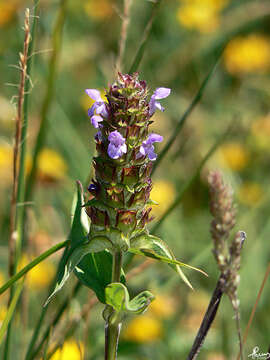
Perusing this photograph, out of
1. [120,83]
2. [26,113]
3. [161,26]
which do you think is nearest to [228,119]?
[161,26]

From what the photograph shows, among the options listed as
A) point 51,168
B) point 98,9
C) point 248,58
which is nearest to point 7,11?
point 98,9

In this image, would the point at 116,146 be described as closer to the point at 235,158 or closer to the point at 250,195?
the point at 250,195

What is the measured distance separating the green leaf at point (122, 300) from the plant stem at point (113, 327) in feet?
0.12

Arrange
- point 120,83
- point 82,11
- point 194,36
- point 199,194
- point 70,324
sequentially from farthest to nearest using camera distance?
point 82,11 < point 194,36 < point 199,194 < point 70,324 < point 120,83

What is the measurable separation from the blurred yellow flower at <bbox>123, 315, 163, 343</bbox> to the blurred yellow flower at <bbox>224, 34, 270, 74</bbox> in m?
2.00

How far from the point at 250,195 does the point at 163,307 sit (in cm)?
93

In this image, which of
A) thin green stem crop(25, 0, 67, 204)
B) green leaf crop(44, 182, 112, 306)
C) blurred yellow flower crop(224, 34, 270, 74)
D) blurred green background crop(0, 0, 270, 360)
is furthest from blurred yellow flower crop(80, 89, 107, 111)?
green leaf crop(44, 182, 112, 306)

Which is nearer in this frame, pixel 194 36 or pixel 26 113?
pixel 26 113

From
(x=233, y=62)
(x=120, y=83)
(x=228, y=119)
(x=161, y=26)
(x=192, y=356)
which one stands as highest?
(x=161, y=26)

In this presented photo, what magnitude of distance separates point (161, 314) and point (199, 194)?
1.09 meters

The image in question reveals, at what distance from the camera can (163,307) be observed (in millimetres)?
2303

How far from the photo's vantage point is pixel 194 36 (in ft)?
12.0

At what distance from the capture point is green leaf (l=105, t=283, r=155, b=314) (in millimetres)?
951

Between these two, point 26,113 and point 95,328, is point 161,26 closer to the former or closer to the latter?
point 95,328
